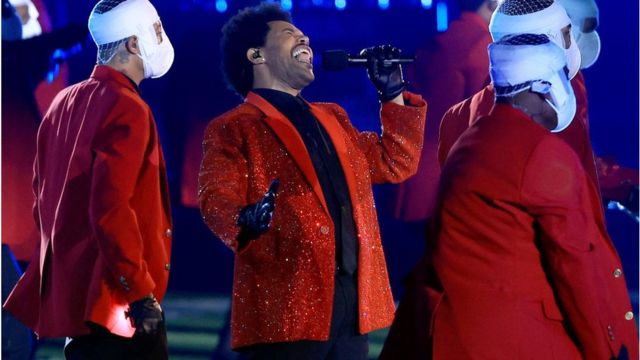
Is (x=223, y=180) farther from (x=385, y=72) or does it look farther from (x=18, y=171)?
(x=18, y=171)

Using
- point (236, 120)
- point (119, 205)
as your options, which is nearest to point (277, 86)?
point (236, 120)

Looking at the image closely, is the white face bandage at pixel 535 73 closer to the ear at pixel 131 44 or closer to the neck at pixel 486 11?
the ear at pixel 131 44

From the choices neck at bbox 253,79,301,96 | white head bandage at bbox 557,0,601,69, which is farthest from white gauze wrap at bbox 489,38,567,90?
white head bandage at bbox 557,0,601,69

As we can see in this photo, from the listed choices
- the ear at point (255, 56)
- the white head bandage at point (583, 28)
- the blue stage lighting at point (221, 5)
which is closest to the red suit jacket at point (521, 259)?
the ear at point (255, 56)

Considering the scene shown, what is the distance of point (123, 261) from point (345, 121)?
75 cm

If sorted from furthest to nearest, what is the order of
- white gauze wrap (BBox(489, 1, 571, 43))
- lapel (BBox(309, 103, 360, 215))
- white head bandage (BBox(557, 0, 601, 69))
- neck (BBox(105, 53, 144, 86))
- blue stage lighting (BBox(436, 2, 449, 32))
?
1. blue stage lighting (BBox(436, 2, 449, 32))
2. white head bandage (BBox(557, 0, 601, 69))
3. white gauze wrap (BBox(489, 1, 571, 43))
4. neck (BBox(105, 53, 144, 86))
5. lapel (BBox(309, 103, 360, 215))

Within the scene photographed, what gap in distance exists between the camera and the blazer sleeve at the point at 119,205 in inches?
122

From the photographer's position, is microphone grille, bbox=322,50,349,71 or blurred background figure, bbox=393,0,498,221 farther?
blurred background figure, bbox=393,0,498,221

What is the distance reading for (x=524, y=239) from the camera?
2.65 metres

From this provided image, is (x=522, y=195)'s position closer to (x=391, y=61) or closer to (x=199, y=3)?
(x=391, y=61)

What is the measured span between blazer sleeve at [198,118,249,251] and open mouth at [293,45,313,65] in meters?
0.28

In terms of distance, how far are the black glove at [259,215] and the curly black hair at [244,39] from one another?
1.97ft

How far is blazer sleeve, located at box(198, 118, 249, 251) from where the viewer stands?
10.1 ft

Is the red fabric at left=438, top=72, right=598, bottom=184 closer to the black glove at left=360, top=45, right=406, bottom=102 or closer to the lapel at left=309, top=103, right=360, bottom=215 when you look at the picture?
the black glove at left=360, top=45, right=406, bottom=102
